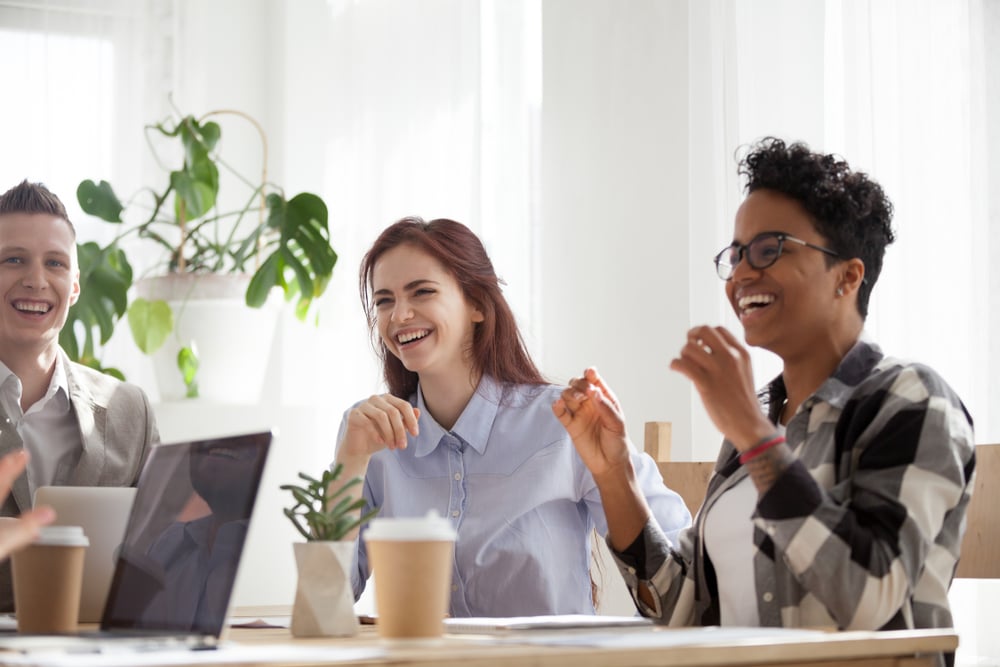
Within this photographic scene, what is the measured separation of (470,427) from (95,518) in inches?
26.9

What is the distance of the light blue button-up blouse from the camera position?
76.7 inches

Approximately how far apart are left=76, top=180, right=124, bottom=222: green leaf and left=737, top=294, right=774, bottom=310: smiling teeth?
7.60ft

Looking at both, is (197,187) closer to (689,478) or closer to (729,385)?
(689,478)

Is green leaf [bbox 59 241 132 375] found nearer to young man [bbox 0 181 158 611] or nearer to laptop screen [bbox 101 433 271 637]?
young man [bbox 0 181 158 611]

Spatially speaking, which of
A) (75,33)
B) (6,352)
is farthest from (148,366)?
(6,352)

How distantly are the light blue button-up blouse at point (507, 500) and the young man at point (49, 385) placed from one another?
0.45 metres

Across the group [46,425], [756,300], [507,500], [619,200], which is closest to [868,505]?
[756,300]

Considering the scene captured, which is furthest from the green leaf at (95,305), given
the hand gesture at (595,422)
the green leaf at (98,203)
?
the hand gesture at (595,422)

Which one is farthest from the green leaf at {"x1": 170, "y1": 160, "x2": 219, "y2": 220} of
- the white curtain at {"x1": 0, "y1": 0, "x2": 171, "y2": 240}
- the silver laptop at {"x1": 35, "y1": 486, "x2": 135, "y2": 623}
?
the silver laptop at {"x1": 35, "y1": 486, "x2": 135, "y2": 623}

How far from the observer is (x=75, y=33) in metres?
3.85

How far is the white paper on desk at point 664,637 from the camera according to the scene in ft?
3.51

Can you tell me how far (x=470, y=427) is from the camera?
2.06 m

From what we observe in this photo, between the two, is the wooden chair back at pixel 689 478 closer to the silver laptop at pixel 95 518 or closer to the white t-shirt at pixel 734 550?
the white t-shirt at pixel 734 550

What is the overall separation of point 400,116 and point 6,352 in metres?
1.88
